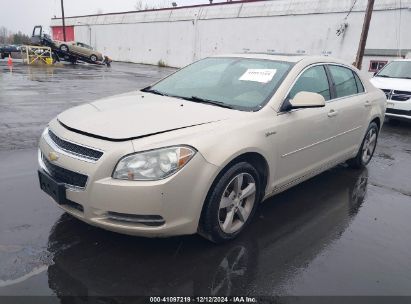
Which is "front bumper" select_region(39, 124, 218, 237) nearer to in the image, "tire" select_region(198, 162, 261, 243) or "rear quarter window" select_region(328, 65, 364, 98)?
"tire" select_region(198, 162, 261, 243)

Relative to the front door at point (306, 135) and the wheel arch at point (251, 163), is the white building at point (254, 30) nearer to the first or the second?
the front door at point (306, 135)

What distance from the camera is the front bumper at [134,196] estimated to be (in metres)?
2.80

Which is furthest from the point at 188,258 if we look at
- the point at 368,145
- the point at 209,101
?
the point at 368,145

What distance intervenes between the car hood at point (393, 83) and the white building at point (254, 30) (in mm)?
4088

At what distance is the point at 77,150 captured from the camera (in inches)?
117

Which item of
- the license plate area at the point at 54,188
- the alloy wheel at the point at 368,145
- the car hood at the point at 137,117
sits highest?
the car hood at the point at 137,117

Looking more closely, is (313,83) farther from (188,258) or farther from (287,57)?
(188,258)

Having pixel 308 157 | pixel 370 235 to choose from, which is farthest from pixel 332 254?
pixel 308 157

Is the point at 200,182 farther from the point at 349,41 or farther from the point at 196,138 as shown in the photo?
the point at 349,41

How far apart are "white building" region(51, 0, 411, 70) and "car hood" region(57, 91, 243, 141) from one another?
10.1 metres

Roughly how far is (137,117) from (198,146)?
26.3 inches

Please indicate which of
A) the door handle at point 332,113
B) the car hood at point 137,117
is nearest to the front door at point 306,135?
the door handle at point 332,113

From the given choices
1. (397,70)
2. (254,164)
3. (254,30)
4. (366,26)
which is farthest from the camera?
(254,30)

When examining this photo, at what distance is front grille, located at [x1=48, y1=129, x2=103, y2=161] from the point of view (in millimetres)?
2867
